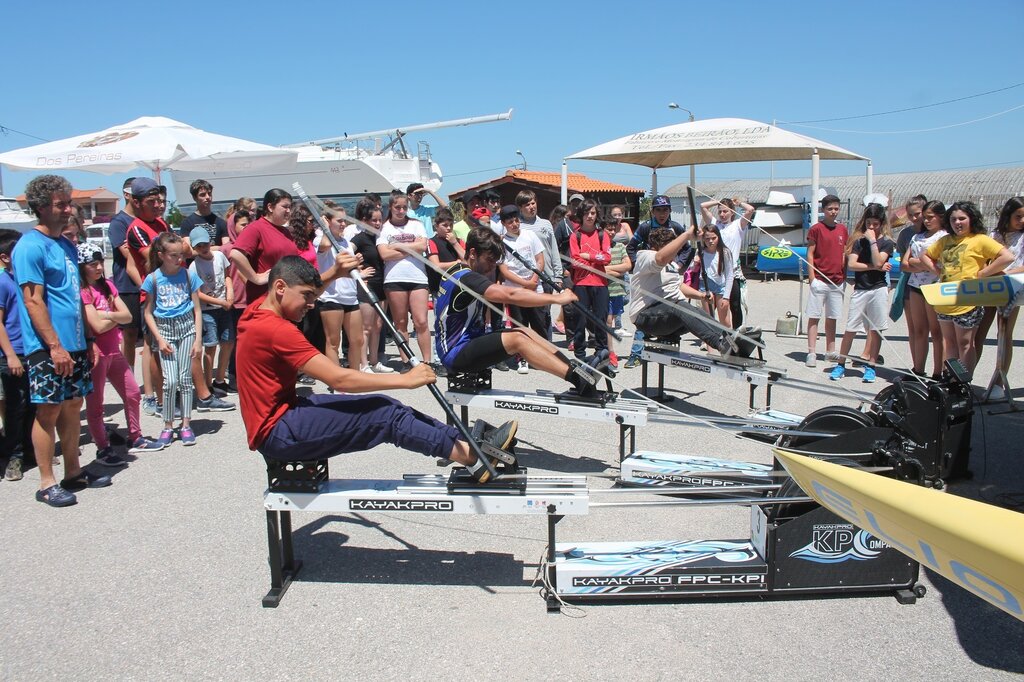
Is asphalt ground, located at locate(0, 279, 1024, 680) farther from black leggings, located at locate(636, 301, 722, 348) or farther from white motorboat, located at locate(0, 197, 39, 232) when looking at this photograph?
white motorboat, located at locate(0, 197, 39, 232)

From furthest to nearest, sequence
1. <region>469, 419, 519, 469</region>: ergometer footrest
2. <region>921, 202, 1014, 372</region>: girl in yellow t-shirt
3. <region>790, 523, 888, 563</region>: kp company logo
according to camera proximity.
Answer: <region>921, 202, 1014, 372</region>: girl in yellow t-shirt
<region>469, 419, 519, 469</region>: ergometer footrest
<region>790, 523, 888, 563</region>: kp company logo

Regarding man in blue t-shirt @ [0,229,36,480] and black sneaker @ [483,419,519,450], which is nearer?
black sneaker @ [483,419,519,450]

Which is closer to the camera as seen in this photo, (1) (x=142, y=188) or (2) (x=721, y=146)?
(1) (x=142, y=188)

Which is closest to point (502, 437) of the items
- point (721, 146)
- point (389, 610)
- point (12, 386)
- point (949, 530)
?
point (389, 610)

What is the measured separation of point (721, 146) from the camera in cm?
1165

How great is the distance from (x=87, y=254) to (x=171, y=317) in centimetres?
80

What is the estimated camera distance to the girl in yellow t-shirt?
6.79m

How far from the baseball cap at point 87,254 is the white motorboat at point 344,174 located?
54.8 feet

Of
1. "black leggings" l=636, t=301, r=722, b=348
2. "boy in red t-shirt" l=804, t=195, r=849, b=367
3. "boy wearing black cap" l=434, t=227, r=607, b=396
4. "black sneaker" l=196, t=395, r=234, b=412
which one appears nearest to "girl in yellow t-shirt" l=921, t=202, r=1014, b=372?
"boy in red t-shirt" l=804, t=195, r=849, b=367

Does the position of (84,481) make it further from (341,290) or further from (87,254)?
(341,290)

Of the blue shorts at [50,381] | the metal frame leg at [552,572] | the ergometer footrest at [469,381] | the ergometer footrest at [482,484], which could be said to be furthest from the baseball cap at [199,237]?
the metal frame leg at [552,572]

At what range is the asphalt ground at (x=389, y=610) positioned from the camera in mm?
3154

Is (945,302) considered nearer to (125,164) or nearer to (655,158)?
(655,158)

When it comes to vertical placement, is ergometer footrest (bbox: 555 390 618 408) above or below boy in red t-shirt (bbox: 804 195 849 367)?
below
